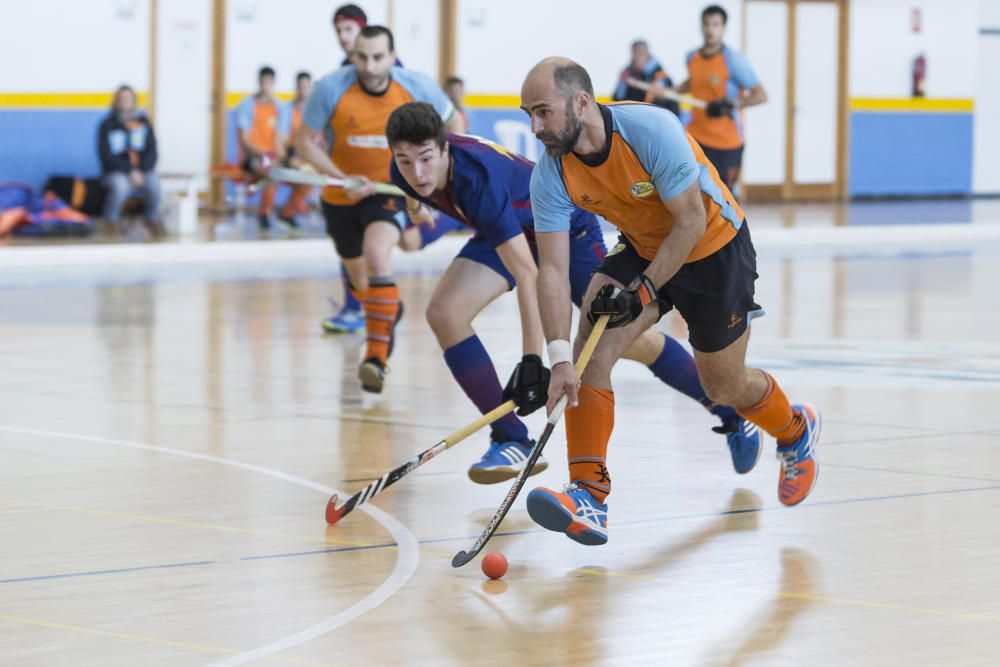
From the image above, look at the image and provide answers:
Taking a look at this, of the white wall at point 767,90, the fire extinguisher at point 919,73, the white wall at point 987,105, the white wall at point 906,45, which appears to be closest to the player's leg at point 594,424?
the white wall at point 767,90

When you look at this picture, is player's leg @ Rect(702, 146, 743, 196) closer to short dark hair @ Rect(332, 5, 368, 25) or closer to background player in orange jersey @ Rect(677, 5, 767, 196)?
background player in orange jersey @ Rect(677, 5, 767, 196)

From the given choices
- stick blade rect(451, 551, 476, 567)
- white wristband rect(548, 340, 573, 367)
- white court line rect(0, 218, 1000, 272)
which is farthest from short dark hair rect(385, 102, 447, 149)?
white court line rect(0, 218, 1000, 272)

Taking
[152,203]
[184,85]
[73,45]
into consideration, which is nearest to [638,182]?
[152,203]

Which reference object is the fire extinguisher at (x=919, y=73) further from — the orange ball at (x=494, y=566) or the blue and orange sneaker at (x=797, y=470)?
the orange ball at (x=494, y=566)

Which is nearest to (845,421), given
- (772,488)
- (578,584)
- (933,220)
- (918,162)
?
(772,488)

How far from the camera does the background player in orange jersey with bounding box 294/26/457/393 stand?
24.7 feet

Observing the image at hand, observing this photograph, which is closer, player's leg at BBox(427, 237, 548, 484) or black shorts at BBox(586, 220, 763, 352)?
black shorts at BBox(586, 220, 763, 352)

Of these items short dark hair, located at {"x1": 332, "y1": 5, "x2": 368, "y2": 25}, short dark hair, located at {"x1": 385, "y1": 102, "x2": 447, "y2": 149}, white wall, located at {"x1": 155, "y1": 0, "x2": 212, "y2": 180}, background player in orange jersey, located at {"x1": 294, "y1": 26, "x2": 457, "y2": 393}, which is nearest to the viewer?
short dark hair, located at {"x1": 385, "y1": 102, "x2": 447, "y2": 149}

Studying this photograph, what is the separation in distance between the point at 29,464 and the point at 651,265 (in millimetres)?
2231

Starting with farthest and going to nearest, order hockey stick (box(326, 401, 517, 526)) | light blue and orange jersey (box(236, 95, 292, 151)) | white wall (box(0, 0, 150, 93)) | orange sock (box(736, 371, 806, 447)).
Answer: light blue and orange jersey (box(236, 95, 292, 151)) < white wall (box(0, 0, 150, 93)) < orange sock (box(736, 371, 806, 447)) < hockey stick (box(326, 401, 517, 526))

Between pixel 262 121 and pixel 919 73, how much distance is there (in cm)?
1022

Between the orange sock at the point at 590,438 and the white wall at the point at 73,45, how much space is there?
13577 millimetres

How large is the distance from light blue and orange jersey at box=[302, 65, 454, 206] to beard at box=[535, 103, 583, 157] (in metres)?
3.46

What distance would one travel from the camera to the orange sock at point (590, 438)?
4.42 meters
